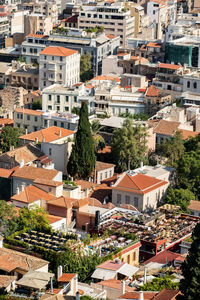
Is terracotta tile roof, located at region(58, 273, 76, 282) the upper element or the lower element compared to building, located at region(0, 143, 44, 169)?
lower

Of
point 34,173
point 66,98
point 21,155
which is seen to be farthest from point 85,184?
point 66,98

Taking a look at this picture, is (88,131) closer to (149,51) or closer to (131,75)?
(131,75)

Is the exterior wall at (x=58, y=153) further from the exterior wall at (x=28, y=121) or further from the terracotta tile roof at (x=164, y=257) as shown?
the terracotta tile roof at (x=164, y=257)

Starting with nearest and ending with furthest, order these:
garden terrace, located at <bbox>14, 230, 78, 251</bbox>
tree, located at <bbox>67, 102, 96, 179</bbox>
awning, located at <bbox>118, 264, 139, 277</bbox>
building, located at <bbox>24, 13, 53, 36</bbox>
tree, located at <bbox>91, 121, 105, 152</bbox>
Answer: awning, located at <bbox>118, 264, 139, 277</bbox> → garden terrace, located at <bbox>14, 230, 78, 251</bbox> → tree, located at <bbox>67, 102, 96, 179</bbox> → tree, located at <bbox>91, 121, 105, 152</bbox> → building, located at <bbox>24, 13, 53, 36</bbox>

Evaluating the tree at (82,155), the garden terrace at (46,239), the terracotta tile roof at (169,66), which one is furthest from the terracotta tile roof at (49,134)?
the terracotta tile roof at (169,66)

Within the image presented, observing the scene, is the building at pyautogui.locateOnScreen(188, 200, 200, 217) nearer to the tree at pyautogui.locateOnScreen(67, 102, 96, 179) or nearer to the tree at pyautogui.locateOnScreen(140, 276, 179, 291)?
the tree at pyautogui.locateOnScreen(67, 102, 96, 179)

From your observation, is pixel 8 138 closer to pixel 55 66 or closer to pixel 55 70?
pixel 55 70

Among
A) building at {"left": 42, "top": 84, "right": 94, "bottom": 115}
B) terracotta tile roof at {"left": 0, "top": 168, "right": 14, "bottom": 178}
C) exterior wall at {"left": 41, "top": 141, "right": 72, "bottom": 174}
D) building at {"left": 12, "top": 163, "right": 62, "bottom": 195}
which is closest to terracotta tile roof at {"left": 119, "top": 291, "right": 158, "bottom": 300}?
building at {"left": 12, "top": 163, "right": 62, "bottom": 195}
